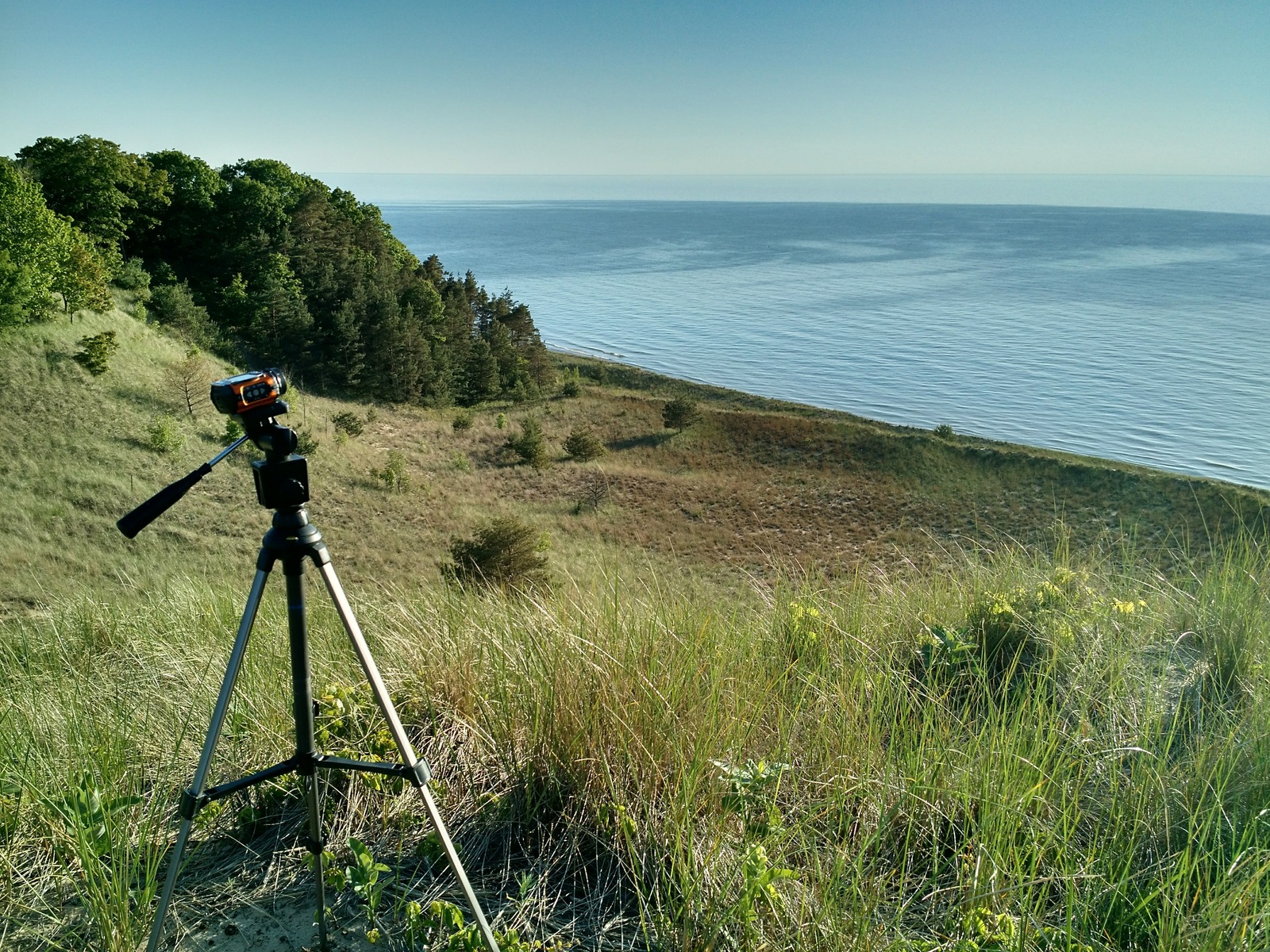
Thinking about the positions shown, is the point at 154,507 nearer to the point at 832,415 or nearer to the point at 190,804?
the point at 190,804

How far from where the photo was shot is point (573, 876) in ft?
7.02

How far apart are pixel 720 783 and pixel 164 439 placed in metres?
32.6

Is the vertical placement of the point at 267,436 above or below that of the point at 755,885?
above

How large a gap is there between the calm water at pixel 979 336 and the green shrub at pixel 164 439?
40714mm

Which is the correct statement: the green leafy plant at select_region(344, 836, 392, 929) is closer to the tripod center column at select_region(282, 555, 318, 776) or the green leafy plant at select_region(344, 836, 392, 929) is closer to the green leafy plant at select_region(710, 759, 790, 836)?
the tripod center column at select_region(282, 555, 318, 776)

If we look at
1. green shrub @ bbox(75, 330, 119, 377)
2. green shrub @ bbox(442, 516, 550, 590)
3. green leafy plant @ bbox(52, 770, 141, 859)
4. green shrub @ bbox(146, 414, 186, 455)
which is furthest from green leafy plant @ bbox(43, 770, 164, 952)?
green shrub @ bbox(75, 330, 119, 377)

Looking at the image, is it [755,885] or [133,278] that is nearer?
[755,885]

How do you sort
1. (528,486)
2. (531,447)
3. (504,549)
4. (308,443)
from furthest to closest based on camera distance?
(531,447) → (528,486) → (308,443) → (504,549)

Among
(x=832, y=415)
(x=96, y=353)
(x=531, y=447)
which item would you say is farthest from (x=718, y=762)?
(x=832, y=415)

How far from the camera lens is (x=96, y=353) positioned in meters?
30.4

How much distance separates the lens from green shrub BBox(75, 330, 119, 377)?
99.5ft

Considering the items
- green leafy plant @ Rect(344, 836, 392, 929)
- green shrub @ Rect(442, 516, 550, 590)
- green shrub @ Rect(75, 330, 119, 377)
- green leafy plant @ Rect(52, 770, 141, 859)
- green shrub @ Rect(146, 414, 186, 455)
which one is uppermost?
green leafy plant @ Rect(52, 770, 141, 859)

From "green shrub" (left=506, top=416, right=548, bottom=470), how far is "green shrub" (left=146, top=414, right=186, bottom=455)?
17.7 m

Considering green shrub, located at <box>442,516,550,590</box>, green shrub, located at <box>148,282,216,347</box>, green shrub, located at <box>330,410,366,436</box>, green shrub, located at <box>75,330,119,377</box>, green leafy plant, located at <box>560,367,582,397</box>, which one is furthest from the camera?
green leafy plant, located at <box>560,367,582,397</box>
